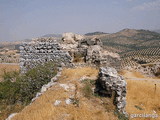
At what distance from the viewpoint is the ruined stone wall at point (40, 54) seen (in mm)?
15820

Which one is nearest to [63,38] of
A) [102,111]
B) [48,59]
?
[48,59]

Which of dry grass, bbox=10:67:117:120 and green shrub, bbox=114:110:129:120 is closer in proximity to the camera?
dry grass, bbox=10:67:117:120

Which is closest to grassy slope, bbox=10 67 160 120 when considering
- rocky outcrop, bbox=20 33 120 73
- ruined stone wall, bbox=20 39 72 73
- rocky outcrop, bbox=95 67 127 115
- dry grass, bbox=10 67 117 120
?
dry grass, bbox=10 67 117 120

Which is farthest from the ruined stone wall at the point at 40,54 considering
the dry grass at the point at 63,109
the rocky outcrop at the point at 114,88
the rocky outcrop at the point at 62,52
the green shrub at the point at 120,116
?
the green shrub at the point at 120,116

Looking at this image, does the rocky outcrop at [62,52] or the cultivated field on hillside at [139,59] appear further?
the cultivated field on hillside at [139,59]

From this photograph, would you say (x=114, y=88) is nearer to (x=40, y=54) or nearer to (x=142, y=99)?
(x=142, y=99)

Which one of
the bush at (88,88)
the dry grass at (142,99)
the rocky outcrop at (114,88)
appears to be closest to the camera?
the rocky outcrop at (114,88)

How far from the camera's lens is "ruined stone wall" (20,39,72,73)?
1582 centimetres

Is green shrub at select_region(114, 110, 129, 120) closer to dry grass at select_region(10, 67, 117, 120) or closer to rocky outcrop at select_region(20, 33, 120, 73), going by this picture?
dry grass at select_region(10, 67, 117, 120)

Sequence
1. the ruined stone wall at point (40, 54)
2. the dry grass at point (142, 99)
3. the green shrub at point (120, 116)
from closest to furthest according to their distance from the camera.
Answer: the green shrub at point (120, 116)
the dry grass at point (142, 99)
the ruined stone wall at point (40, 54)

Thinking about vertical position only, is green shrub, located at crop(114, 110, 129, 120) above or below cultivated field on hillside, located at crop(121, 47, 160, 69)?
above

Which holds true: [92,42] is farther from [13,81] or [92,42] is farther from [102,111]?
[102,111]

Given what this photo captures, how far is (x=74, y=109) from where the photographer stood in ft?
28.2

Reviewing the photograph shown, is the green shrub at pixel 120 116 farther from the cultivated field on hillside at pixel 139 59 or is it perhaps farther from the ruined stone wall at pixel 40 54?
the cultivated field on hillside at pixel 139 59
